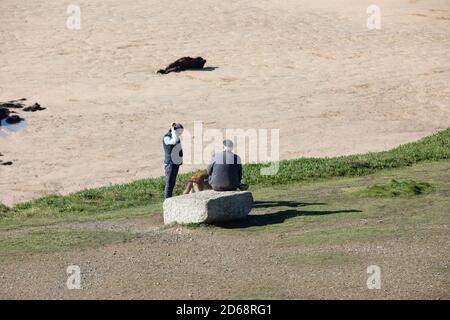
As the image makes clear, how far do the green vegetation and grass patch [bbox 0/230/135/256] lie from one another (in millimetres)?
1852

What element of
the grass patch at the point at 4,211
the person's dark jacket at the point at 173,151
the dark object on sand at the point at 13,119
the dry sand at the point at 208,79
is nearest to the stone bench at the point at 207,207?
the person's dark jacket at the point at 173,151

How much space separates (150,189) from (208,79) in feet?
62.7

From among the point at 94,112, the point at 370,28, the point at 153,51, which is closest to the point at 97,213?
the point at 94,112

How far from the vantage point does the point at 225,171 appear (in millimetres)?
18406

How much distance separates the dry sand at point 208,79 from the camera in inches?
1299

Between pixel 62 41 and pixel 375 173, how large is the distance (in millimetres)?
28068

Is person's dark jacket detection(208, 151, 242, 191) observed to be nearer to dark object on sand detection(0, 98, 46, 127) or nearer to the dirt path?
the dirt path

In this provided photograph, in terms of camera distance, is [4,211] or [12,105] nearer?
[4,211]

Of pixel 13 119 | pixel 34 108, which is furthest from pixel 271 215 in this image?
pixel 34 108

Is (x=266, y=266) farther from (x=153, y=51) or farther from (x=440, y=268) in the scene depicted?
(x=153, y=51)

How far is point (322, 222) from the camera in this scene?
18.1 metres

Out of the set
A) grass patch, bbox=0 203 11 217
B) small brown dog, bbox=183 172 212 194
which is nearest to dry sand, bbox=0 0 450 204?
grass patch, bbox=0 203 11 217

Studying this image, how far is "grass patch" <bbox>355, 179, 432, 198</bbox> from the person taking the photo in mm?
20344

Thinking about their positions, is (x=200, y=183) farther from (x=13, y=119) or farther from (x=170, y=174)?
(x=13, y=119)
